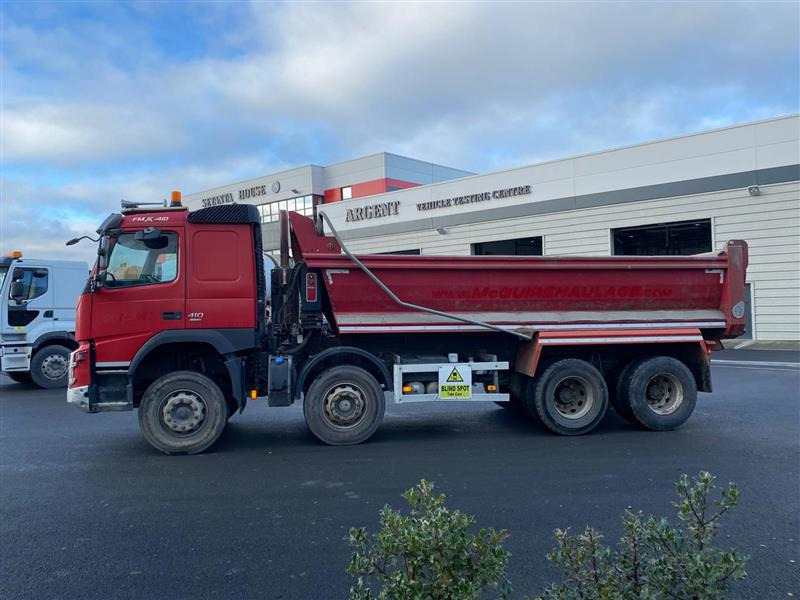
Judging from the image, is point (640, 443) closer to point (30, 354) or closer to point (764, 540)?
point (764, 540)

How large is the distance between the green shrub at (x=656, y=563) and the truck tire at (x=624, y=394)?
613 cm

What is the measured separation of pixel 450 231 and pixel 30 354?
63.3ft

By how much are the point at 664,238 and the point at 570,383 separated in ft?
69.5

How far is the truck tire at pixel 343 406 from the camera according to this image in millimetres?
7578

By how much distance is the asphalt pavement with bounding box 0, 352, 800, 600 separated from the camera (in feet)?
13.4

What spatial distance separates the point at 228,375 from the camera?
7.84m

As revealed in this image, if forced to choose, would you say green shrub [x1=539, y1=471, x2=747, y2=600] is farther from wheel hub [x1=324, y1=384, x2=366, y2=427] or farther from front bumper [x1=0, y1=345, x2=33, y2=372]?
front bumper [x1=0, y1=345, x2=33, y2=372]

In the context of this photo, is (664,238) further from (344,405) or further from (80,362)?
(80,362)

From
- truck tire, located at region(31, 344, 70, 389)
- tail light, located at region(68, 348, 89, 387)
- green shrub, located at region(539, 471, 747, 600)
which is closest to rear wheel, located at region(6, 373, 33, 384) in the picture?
truck tire, located at region(31, 344, 70, 389)

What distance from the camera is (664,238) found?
27.0 metres

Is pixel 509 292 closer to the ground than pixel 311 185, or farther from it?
closer to the ground

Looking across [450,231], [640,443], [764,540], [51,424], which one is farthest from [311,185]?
[764,540]

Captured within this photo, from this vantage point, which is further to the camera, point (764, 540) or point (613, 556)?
point (764, 540)

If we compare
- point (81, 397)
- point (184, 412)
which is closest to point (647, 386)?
point (184, 412)
